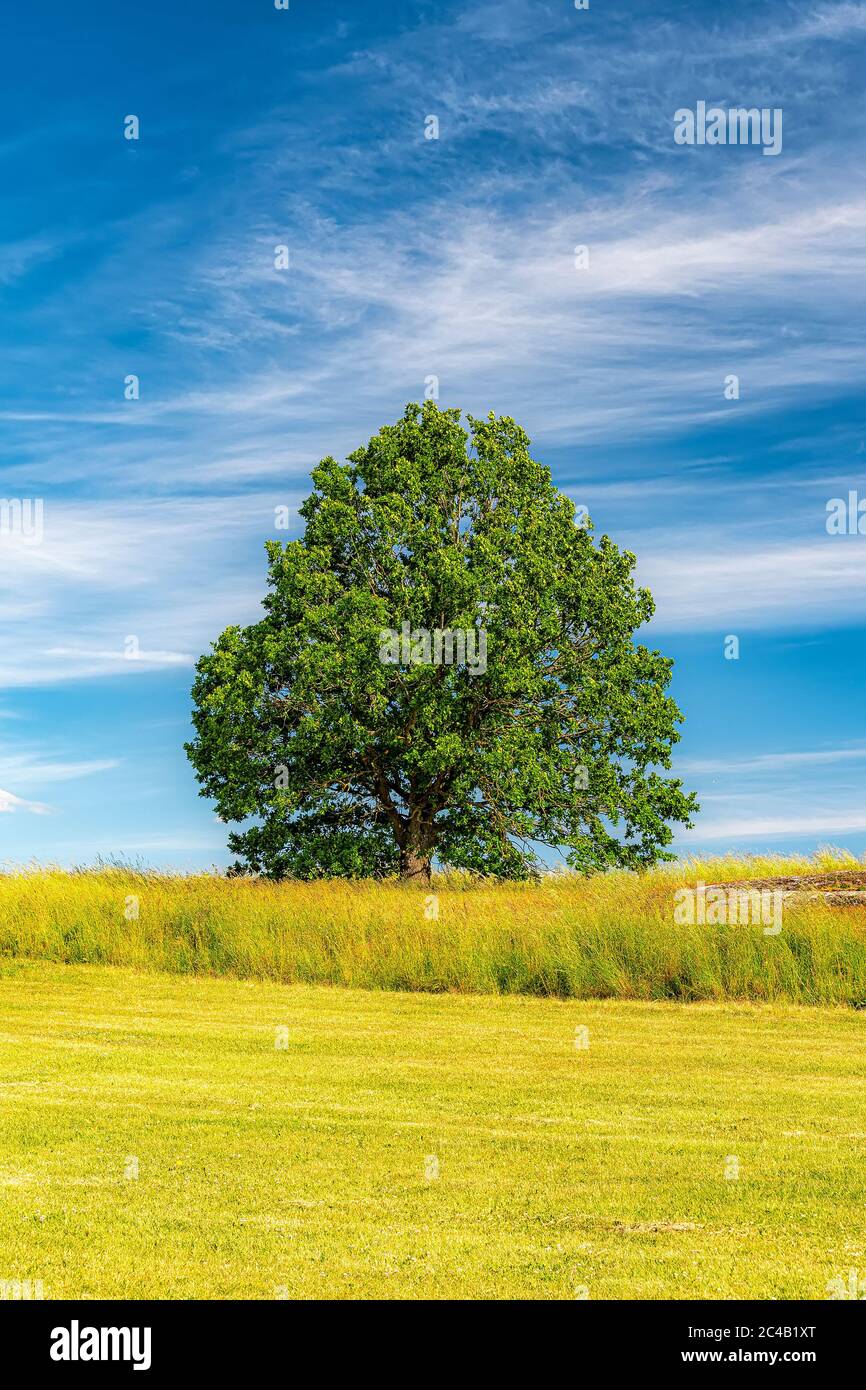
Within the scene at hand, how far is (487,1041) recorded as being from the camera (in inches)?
599

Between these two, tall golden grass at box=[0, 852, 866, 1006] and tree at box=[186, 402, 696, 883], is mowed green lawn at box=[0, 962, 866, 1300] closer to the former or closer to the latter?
tall golden grass at box=[0, 852, 866, 1006]

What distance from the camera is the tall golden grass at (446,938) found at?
1989 centimetres

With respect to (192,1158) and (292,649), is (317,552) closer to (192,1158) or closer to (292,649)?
(292,649)

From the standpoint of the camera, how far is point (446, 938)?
21344mm

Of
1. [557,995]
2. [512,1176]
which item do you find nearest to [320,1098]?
[512,1176]

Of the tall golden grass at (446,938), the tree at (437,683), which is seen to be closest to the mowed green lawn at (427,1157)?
the tall golden grass at (446,938)

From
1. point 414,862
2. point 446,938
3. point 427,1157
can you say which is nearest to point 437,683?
point 414,862

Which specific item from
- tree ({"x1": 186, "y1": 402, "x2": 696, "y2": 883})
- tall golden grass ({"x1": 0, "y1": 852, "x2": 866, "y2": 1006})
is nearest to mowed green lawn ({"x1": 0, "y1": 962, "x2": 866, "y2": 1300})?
tall golden grass ({"x1": 0, "y1": 852, "x2": 866, "y2": 1006})

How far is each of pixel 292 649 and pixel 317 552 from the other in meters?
2.60

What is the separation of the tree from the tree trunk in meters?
0.05

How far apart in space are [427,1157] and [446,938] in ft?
40.5

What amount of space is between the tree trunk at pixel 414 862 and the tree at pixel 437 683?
0.05 meters

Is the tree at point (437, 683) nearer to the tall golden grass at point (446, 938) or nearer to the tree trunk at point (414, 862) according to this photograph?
the tree trunk at point (414, 862)
